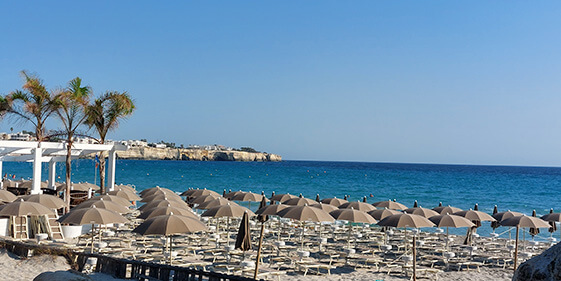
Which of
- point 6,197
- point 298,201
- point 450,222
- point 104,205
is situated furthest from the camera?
point 298,201

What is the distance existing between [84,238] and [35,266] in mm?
5385

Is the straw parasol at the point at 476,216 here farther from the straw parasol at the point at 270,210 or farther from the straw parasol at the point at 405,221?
the straw parasol at the point at 270,210

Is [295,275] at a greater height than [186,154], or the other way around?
[186,154]

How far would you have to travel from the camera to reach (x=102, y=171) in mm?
24609

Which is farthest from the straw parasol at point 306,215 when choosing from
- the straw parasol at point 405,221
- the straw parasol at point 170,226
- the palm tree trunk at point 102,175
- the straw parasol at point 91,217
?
the palm tree trunk at point 102,175

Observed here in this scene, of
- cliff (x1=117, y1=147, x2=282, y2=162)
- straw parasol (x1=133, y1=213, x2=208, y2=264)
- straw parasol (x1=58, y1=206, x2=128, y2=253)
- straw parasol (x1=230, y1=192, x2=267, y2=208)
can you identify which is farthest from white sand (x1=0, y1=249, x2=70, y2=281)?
cliff (x1=117, y1=147, x2=282, y2=162)

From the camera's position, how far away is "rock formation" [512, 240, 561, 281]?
3736mm

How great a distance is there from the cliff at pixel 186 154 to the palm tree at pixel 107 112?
414 feet

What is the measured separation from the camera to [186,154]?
169625 mm

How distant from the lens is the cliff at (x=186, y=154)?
157 meters

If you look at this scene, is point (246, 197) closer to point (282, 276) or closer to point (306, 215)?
point (306, 215)

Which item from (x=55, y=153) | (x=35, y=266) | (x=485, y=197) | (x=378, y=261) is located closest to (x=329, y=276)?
(x=378, y=261)

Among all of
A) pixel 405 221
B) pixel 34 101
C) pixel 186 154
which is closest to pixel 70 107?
pixel 34 101

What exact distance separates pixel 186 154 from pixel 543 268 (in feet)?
555
